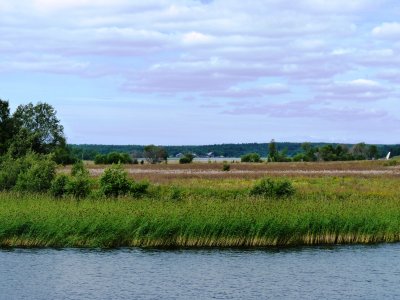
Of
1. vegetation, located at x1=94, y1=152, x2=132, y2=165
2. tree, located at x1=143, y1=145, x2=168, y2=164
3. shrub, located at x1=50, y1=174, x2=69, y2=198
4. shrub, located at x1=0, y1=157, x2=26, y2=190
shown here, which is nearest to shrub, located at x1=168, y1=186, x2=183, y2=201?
shrub, located at x1=50, y1=174, x2=69, y2=198

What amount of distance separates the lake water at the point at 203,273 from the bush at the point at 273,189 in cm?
1154

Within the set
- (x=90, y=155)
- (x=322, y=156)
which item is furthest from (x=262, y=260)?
(x=90, y=155)

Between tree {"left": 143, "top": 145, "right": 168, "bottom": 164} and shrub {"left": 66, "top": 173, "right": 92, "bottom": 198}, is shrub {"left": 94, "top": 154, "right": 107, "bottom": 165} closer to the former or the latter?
tree {"left": 143, "top": 145, "right": 168, "bottom": 164}

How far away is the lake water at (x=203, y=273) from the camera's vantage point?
22.4 meters

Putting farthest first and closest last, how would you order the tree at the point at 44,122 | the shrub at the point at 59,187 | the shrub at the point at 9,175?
the tree at the point at 44,122, the shrub at the point at 9,175, the shrub at the point at 59,187

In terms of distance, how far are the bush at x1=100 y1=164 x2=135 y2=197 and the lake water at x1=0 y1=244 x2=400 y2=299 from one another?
11.0 metres

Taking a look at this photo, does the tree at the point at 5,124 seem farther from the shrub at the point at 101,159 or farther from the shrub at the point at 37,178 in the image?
the shrub at the point at 37,178

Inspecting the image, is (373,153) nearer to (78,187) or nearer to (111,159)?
(111,159)

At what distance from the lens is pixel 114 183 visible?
133 feet

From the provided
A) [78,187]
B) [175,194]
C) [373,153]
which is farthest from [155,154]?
[78,187]

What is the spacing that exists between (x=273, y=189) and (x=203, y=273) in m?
17.0

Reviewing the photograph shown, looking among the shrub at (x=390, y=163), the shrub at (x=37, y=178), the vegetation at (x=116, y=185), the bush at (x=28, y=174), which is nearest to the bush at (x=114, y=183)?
the vegetation at (x=116, y=185)

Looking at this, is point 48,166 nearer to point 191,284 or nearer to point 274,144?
point 191,284

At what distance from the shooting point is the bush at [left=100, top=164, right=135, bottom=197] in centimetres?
4038
